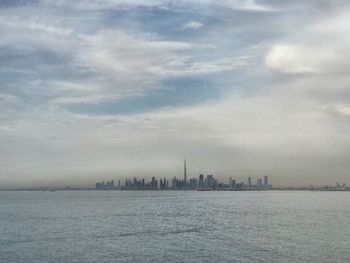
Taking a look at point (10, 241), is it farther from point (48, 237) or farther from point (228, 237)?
point (228, 237)

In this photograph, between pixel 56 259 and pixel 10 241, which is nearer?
pixel 56 259

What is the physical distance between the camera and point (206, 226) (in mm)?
106875

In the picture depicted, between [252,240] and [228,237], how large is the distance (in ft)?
17.4

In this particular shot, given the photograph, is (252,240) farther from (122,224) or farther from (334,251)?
(122,224)

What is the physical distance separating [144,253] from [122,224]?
46.5 meters

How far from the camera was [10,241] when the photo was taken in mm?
83938

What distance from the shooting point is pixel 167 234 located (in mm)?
92500

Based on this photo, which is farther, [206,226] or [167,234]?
[206,226]

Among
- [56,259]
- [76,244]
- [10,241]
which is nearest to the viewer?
[56,259]

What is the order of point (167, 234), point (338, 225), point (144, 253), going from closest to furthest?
point (144, 253) → point (167, 234) → point (338, 225)

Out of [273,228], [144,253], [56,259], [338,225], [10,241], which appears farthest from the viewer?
[338,225]

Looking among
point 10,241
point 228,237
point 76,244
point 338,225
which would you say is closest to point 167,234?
point 228,237

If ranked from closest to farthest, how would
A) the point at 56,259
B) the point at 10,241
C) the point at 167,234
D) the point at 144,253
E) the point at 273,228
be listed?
the point at 56,259 < the point at 144,253 < the point at 10,241 < the point at 167,234 < the point at 273,228

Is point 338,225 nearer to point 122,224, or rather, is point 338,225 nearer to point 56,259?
point 122,224
